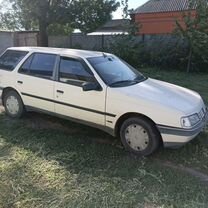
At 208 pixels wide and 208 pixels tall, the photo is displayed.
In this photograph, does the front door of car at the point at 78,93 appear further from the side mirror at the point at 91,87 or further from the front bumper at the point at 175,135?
the front bumper at the point at 175,135

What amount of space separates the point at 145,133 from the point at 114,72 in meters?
1.34

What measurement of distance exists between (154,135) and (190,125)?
54cm

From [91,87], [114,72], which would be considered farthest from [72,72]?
[114,72]

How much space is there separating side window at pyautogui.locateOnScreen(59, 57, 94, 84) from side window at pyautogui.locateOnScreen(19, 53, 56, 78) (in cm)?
24

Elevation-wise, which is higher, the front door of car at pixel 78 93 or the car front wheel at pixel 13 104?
the front door of car at pixel 78 93

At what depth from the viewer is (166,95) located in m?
5.12

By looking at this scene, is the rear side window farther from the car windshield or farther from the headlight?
the headlight

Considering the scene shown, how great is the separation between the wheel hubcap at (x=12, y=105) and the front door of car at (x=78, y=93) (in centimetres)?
111

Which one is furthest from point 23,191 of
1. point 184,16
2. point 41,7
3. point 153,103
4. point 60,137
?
point 41,7

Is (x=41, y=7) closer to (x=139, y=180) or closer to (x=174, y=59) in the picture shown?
(x=174, y=59)

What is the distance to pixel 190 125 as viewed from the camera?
4.70 m

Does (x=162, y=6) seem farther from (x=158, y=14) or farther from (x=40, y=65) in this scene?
(x=40, y=65)

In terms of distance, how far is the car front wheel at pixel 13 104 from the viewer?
21.1ft

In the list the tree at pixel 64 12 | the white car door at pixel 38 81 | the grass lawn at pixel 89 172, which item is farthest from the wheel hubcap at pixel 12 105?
the tree at pixel 64 12
